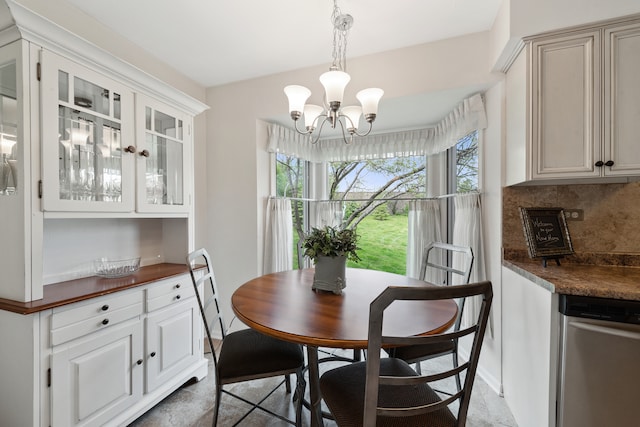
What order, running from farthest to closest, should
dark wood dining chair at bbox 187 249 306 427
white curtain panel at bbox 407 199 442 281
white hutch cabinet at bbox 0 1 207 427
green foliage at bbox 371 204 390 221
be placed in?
green foliage at bbox 371 204 390 221
white curtain panel at bbox 407 199 442 281
dark wood dining chair at bbox 187 249 306 427
white hutch cabinet at bbox 0 1 207 427

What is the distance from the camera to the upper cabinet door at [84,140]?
4.46 ft

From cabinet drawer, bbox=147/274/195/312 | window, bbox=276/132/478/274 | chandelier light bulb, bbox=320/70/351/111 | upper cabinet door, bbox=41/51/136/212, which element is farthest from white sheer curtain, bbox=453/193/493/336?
upper cabinet door, bbox=41/51/136/212

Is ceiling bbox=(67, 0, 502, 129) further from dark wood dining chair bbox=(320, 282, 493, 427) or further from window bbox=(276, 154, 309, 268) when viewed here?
dark wood dining chair bbox=(320, 282, 493, 427)

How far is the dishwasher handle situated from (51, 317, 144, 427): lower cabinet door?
7.63 ft

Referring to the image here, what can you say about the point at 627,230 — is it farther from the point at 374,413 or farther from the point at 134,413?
the point at 134,413

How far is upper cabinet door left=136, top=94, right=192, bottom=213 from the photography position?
1.83 meters

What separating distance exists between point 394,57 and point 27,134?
2.38 metres

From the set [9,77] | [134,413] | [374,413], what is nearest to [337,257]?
[374,413]

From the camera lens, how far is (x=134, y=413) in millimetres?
1636

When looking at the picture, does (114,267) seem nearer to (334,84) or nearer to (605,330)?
(334,84)

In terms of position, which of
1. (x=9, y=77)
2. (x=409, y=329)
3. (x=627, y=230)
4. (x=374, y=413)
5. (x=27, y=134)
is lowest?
(x=374, y=413)

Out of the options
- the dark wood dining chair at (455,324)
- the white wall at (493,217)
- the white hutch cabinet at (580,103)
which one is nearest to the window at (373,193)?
the dark wood dining chair at (455,324)

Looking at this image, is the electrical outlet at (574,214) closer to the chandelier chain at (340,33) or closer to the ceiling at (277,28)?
the ceiling at (277,28)

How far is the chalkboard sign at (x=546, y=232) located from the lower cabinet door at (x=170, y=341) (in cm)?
236
